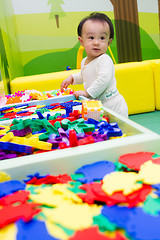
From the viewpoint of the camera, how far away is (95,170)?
0.42 m

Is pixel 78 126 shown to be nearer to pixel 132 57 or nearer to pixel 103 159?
pixel 103 159

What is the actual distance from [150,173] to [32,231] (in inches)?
8.2

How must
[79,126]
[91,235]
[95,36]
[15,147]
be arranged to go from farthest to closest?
[95,36] → [79,126] → [15,147] → [91,235]

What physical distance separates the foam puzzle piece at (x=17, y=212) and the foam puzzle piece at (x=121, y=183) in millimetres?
110

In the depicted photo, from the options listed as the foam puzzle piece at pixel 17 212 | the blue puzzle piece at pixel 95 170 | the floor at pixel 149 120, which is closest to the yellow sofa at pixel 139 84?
the floor at pixel 149 120

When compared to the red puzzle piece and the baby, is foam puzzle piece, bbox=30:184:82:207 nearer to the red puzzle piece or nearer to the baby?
the red puzzle piece

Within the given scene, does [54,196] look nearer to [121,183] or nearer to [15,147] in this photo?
[121,183]

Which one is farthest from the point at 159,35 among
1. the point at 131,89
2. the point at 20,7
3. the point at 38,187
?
the point at 38,187

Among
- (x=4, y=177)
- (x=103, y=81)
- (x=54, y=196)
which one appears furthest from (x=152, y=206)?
(x=103, y=81)

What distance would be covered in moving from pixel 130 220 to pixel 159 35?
3914mm

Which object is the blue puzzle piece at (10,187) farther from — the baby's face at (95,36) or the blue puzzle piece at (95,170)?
the baby's face at (95,36)

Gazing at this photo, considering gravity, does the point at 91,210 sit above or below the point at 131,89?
above

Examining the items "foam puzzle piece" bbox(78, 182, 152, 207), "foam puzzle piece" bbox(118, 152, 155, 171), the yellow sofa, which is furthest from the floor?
"foam puzzle piece" bbox(78, 182, 152, 207)

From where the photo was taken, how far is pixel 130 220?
0.95 feet
